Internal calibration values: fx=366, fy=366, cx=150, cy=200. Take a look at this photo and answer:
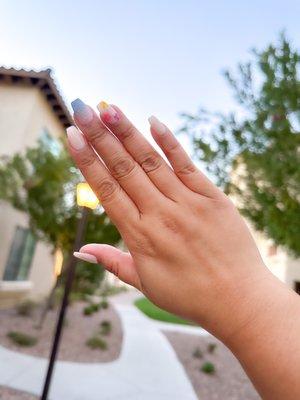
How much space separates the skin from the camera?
1.12 metres

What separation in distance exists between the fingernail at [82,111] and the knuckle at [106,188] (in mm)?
228

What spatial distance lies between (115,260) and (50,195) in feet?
32.6

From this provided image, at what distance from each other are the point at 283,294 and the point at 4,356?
777 cm

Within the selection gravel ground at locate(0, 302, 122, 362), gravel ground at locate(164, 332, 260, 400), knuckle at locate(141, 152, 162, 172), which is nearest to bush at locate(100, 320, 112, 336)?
gravel ground at locate(0, 302, 122, 362)

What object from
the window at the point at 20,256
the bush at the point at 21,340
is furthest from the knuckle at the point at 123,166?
the window at the point at 20,256

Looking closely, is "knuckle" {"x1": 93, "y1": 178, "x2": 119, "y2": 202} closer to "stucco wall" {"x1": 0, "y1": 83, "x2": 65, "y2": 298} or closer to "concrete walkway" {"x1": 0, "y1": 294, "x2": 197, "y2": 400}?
"concrete walkway" {"x1": 0, "y1": 294, "x2": 197, "y2": 400}

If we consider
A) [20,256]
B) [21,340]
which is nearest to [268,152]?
[21,340]

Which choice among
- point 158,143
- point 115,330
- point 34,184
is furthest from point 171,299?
point 115,330

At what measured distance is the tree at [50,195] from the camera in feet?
35.9

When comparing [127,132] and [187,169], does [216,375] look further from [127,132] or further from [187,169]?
[127,132]

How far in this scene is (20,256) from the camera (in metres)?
13.6

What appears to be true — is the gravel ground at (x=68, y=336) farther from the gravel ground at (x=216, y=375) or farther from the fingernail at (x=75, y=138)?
the fingernail at (x=75, y=138)

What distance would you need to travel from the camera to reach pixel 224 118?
6375 millimetres

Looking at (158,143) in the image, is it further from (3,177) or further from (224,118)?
(3,177)
